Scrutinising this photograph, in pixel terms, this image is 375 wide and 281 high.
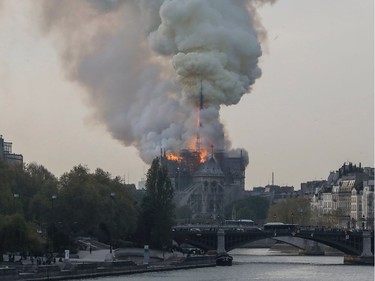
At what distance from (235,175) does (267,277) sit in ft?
306

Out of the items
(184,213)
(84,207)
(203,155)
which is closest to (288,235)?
(84,207)

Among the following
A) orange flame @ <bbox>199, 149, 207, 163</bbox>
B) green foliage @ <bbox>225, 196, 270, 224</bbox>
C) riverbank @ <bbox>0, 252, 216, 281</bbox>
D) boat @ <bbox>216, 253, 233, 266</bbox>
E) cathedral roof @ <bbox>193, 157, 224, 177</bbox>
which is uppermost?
orange flame @ <bbox>199, 149, 207, 163</bbox>

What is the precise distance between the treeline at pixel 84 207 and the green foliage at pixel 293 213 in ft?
157

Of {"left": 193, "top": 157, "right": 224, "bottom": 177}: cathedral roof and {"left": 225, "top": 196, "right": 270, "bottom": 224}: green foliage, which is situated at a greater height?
{"left": 193, "top": 157, "right": 224, "bottom": 177}: cathedral roof

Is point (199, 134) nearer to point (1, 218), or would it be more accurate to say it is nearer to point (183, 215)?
point (183, 215)

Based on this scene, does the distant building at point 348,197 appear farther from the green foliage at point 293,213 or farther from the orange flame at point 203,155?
the orange flame at point 203,155

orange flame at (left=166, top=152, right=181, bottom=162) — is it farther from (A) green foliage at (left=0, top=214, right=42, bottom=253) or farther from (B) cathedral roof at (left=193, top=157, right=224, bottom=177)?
(A) green foliage at (left=0, top=214, right=42, bottom=253)

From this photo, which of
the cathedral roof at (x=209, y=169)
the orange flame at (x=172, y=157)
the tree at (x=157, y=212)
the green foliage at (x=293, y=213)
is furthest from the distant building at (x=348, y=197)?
the tree at (x=157, y=212)

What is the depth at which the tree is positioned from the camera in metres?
94.0

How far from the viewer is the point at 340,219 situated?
151m

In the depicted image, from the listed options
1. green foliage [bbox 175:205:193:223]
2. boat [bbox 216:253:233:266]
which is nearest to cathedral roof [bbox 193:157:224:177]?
green foliage [bbox 175:205:193:223]

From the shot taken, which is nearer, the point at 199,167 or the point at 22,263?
the point at 22,263

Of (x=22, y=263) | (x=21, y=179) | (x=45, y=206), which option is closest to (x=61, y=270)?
(x=22, y=263)

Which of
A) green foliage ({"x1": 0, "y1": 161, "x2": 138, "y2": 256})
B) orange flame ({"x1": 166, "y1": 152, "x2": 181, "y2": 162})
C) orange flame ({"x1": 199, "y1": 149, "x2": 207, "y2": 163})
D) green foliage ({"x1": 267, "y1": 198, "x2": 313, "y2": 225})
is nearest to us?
green foliage ({"x1": 0, "y1": 161, "x2": 138, "y2": 256})
